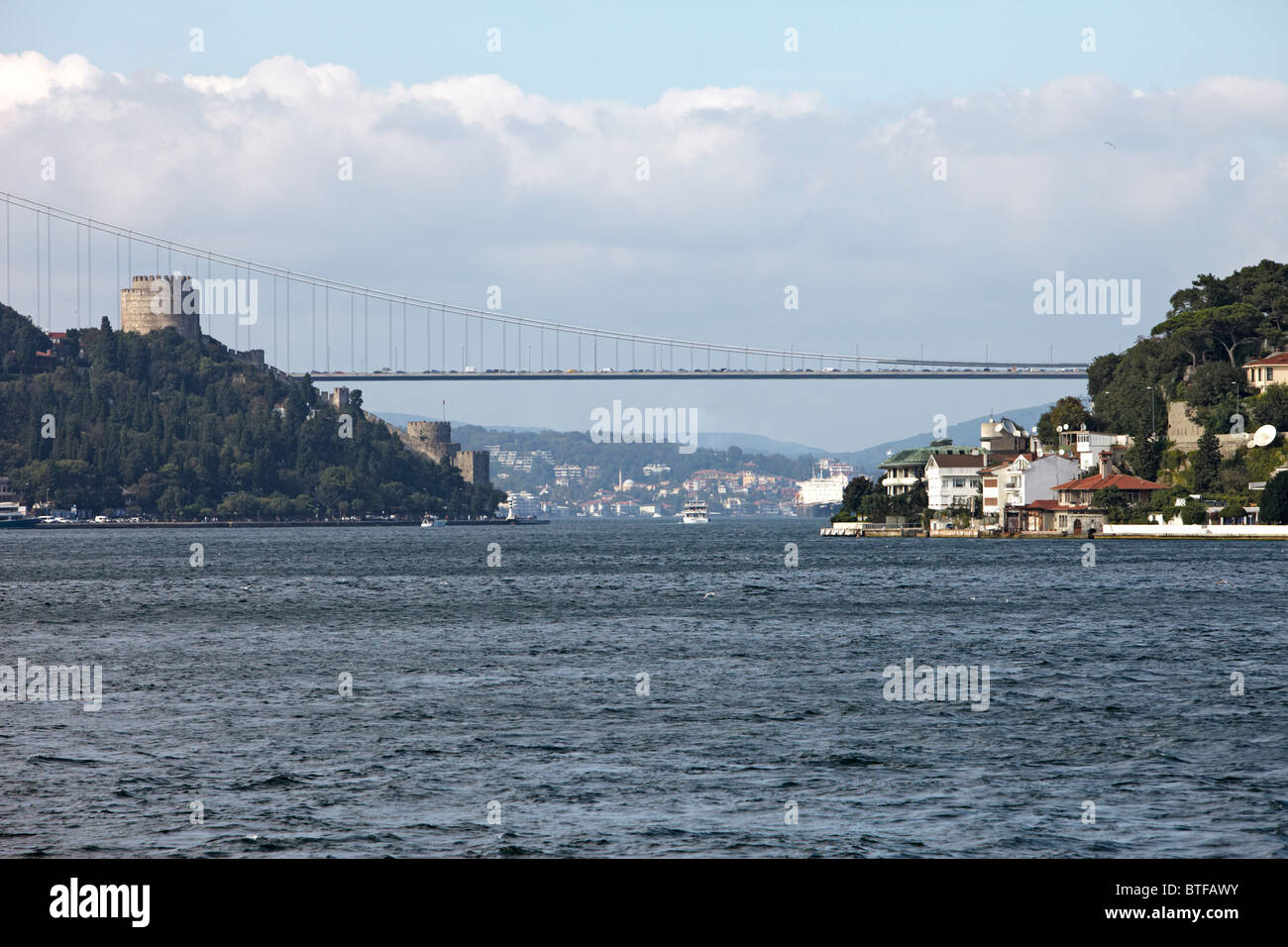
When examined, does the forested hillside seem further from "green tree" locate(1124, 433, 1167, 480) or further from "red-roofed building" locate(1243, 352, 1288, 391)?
"red-roofed building" locate(1243, 352, 1288, 391)

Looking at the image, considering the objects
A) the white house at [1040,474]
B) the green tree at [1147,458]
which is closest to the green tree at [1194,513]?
the green tree at [1147,458]

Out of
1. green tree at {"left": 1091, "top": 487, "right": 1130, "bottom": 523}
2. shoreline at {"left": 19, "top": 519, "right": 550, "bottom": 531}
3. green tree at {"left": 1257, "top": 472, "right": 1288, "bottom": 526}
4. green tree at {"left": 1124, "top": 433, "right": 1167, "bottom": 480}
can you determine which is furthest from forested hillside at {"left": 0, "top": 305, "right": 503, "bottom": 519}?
green tree at {"left": 1257, "top": 472, "right": 1288, "bottom": 526}

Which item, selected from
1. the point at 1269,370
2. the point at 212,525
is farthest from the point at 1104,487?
the point at 212,525

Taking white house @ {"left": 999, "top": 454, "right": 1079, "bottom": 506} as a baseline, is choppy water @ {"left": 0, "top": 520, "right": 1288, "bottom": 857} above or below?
below

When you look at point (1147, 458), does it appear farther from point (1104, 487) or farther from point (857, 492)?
point (857, 492)

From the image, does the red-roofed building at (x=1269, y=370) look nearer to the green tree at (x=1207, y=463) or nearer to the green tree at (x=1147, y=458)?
the green tree at (x=1207, y=463)
